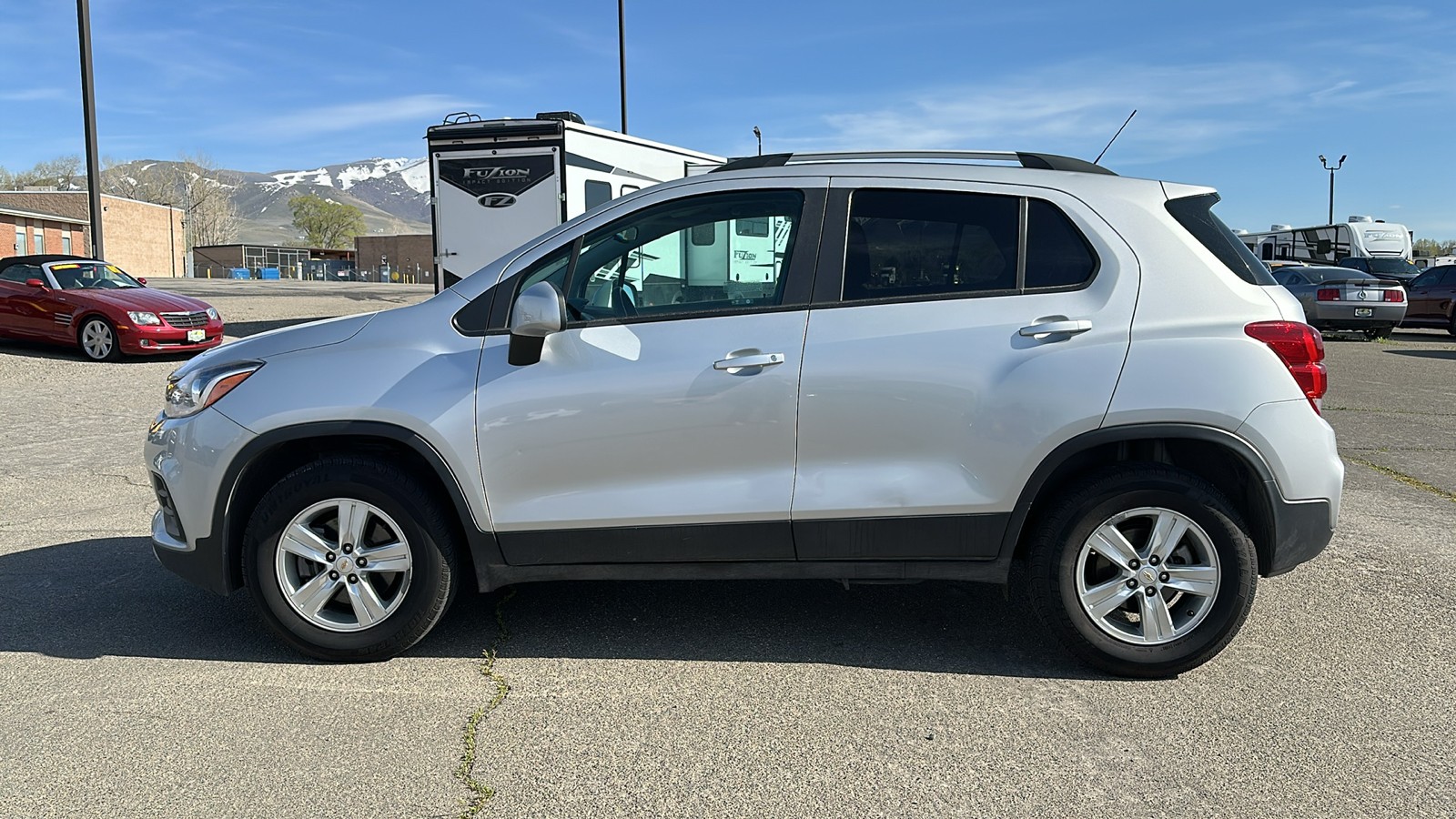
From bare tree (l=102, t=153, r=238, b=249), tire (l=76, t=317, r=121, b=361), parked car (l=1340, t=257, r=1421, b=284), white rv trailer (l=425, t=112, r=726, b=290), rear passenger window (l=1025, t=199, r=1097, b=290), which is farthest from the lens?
bare tree (l=102, t=153, r=238, b=249)

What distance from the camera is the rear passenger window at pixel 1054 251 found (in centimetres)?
400

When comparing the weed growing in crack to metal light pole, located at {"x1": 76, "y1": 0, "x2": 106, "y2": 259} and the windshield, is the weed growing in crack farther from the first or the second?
metal light pole, located at {"x1": 76, "y1": 0, "x2": 106, "y2": 259}

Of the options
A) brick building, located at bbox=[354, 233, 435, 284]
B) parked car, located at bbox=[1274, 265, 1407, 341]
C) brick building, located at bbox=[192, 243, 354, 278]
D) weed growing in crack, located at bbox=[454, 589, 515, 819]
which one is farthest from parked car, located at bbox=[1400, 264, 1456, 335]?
brick building, located at bbox=[354, 233, 435, 284]

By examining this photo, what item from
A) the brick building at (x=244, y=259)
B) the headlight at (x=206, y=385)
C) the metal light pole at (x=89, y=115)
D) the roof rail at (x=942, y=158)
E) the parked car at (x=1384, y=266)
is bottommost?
the headlight at (x=206, y=385)

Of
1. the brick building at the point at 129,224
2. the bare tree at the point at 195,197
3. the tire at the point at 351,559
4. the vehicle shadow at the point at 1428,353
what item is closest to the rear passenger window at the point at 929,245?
the tire at the point at 351,559

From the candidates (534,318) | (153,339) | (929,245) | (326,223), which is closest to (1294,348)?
(929,245)

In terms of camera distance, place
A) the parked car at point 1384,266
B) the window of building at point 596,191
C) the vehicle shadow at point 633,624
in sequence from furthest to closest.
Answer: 1. the parked car at point 1384,266
2. the window of building at point 596,191
3. the vehicle shadow at point 633,624

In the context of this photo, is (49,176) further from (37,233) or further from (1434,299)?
(1434,299)

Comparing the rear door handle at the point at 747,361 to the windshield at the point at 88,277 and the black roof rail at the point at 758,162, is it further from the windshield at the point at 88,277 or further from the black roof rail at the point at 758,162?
the windshield at the point at 88,277

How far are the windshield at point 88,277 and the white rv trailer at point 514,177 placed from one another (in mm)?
5654

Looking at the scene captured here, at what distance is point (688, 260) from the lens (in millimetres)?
4125

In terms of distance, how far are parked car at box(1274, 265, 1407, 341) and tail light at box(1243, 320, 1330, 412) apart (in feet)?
59.9

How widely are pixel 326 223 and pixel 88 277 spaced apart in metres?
160

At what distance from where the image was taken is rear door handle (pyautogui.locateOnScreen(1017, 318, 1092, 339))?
3893 mm
